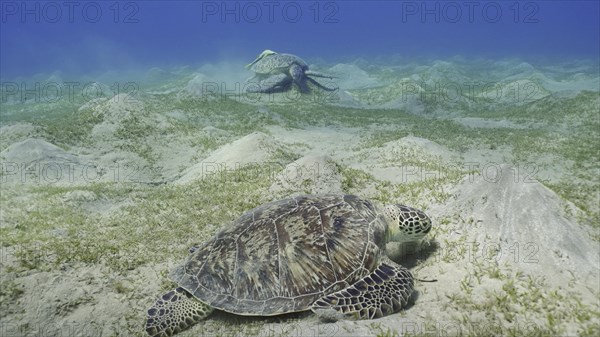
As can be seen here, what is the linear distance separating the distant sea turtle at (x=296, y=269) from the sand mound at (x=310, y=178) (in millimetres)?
3078

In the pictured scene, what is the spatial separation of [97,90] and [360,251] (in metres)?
29.6

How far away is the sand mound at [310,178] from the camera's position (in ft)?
25.3

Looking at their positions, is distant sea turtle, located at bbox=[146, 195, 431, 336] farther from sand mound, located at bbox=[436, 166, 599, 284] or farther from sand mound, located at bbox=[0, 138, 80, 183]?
sand mound, located at bbox=[0, 138, 80, 183]

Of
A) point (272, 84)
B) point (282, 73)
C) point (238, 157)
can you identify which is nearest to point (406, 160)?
point (238, 157)

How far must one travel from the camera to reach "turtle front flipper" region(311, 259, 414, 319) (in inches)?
141

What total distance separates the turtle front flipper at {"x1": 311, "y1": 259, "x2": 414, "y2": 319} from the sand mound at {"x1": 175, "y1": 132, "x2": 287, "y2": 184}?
6.36 metres

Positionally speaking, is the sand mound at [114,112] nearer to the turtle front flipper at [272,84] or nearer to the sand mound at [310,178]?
the sand mound at [310,178]

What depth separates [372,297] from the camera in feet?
12.1

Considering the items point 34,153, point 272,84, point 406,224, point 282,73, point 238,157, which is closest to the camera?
point 406,224

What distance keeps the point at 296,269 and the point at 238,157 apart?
670cm

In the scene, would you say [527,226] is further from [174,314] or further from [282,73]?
[282,73]

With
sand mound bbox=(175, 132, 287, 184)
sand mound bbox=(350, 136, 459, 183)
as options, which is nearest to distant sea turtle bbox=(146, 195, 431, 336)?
sand mound bbox=(350, 136, 459, 183)

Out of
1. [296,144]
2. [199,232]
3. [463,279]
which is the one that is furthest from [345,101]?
[463,279]

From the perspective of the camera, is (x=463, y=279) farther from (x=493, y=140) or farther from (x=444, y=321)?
(x=493, y=140)
